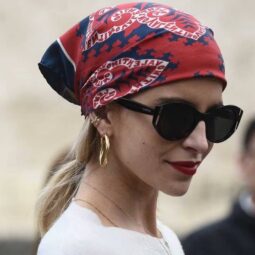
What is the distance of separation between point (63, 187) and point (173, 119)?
458 mm

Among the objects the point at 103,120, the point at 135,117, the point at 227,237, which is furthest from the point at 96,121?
the point at 227,237

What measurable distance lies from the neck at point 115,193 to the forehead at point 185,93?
0.21 meters

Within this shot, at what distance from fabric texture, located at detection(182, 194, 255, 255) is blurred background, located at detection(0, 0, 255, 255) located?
297 centimetres

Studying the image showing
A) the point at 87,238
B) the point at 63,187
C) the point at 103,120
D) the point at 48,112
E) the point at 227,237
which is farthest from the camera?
the point at 48,112

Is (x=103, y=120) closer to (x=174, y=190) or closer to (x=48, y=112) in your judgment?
(x=174, y=190)

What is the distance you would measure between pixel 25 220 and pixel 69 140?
1.13 meters

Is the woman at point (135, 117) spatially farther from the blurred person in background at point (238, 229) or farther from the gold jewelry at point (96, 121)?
the blurred person in background at point (238, 229)

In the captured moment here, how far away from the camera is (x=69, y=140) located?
9141mm

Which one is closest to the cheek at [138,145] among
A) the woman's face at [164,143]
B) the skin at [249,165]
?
the woman's face at [164,143]

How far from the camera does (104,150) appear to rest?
2.64 metres

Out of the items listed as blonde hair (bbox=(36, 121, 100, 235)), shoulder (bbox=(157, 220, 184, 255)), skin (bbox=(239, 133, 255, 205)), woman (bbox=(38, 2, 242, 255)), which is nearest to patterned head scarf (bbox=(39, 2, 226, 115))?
woman (bbox=(38, 2, 242, 255))

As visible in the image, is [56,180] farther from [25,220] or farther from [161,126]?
[25,220]

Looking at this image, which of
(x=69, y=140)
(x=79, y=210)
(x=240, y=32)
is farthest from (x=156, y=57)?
(x=240, y=32)

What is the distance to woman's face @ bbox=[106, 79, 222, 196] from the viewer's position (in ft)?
8.27
